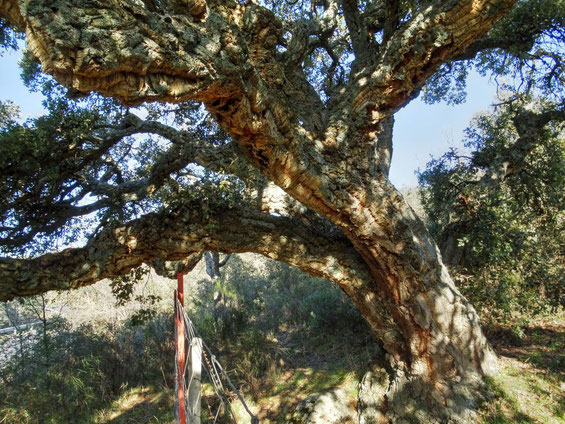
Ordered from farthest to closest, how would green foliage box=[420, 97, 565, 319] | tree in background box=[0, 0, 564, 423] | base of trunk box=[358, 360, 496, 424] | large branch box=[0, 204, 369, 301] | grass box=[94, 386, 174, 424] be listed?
grass box=[94, 386, 174, 424], green foliage box=[420, 97, 565, 319], base of trunk box=[358, 360, 496, 424], large branch box=[0, 204, 369, 301], tree in background box=[0, 0, 564, 423]

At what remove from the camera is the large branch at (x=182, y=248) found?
11.3 feet

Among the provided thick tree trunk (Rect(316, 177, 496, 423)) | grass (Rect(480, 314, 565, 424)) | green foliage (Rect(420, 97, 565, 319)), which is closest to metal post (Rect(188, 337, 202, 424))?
thick tree trunk (Rect(316, 177, 496, 423))

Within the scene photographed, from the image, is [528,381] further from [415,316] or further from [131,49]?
[131,49]

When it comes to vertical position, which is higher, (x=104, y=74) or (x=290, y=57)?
(x=290, y=57)

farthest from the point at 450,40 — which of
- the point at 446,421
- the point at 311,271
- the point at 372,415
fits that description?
the point at 372,415

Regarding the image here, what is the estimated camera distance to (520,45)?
19.4ft

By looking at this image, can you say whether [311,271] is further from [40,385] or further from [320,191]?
[40,385]

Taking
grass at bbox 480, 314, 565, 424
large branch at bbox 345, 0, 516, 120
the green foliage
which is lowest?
grass at bbox 480, 314, 565, 424

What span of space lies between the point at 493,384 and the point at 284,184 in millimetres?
3830

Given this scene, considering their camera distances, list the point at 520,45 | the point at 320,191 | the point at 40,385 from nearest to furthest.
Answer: the point at 320,191 < the point at 520,45 < the point at 40,385

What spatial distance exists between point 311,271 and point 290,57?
2.85 m

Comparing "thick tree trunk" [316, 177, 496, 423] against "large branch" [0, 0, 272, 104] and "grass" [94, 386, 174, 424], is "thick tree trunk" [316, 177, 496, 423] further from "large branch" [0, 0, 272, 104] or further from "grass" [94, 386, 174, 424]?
"grass" [94, 386, 174, 424]

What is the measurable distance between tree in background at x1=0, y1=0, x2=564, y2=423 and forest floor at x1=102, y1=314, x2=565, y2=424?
41cm

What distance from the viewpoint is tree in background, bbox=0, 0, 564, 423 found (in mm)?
2967
